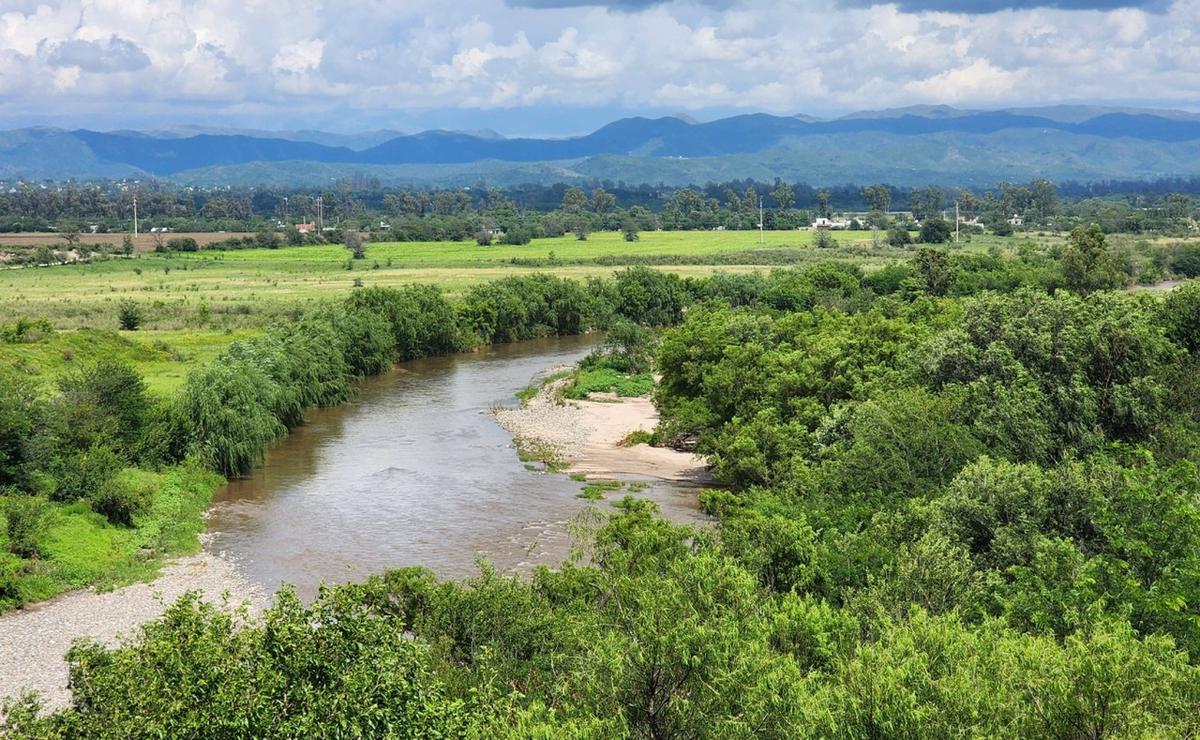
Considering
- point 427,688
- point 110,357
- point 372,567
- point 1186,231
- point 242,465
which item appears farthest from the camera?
point 1186,231

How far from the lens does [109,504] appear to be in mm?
45500

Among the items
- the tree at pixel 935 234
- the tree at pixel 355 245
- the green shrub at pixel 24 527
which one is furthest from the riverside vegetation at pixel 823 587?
the tree at pixel 935 234

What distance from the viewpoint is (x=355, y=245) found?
179m

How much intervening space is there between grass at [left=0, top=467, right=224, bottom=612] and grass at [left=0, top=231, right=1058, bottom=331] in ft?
156

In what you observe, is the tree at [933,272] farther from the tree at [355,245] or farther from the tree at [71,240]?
the tree at [71,240]

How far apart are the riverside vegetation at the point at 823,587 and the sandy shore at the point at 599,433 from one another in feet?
7.60

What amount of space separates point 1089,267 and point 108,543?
255 ft

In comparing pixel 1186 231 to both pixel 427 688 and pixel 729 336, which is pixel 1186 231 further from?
pixel 427 688

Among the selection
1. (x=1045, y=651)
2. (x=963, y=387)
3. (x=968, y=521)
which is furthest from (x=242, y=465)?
(x=1045, y=651)

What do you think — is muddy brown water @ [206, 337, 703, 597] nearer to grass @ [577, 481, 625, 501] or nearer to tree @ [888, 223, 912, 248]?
grass @ [577, 481, 625, 501]

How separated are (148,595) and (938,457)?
2623 centimetres

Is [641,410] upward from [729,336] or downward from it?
downward

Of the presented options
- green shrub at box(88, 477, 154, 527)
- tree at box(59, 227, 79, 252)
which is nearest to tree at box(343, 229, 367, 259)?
tree at box(59, 227, 79, 252)

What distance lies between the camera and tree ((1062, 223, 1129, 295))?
92000mm
